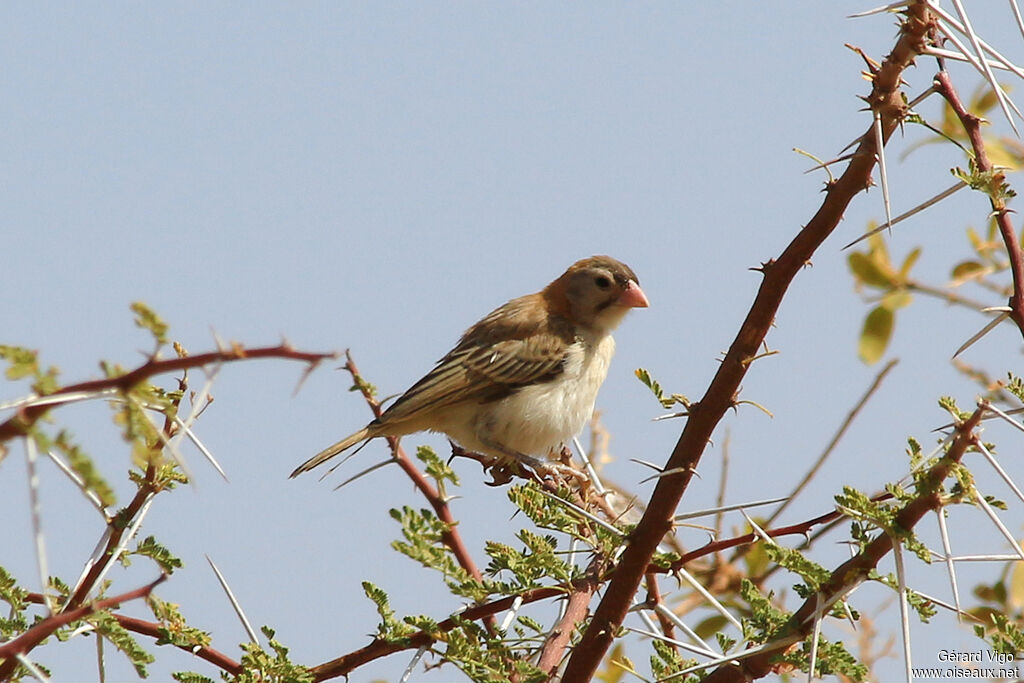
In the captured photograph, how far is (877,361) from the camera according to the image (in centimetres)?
479

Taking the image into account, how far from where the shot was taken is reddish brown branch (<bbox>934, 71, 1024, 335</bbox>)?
112 inches

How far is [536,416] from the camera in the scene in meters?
6.71

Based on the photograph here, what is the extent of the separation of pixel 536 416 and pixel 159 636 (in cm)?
384

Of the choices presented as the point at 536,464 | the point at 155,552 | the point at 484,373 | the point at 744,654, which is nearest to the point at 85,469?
the point at 155,552

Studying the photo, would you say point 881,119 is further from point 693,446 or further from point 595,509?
point 595,509

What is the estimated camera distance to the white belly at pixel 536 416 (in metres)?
6.64

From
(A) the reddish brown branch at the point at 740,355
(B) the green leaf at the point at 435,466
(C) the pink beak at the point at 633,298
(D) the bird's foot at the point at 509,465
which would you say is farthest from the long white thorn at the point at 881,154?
(C) the pink beak at the point at 633,298

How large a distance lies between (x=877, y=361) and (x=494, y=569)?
2210 millimetres

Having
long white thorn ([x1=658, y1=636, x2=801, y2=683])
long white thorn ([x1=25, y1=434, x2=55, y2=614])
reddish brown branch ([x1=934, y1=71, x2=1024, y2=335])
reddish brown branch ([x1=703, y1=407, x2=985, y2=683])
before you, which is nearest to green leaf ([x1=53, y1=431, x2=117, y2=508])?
long white thorn ([x1=25, y1=434, x2=55, y2=614])

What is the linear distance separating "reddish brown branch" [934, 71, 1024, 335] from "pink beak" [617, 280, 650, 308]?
4551 millimetres

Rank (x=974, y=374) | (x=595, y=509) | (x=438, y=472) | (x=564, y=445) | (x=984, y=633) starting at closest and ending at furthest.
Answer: (x=984, y=633)
(x=438, y=472)
(x=595, y=509)
(x=974, y=374)
(x=564, y=445)

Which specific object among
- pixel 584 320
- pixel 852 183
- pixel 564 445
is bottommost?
pixel 852 183

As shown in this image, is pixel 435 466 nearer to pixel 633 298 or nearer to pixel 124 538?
pixel 124 538

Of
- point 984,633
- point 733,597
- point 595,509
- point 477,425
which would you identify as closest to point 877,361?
point 733,597
